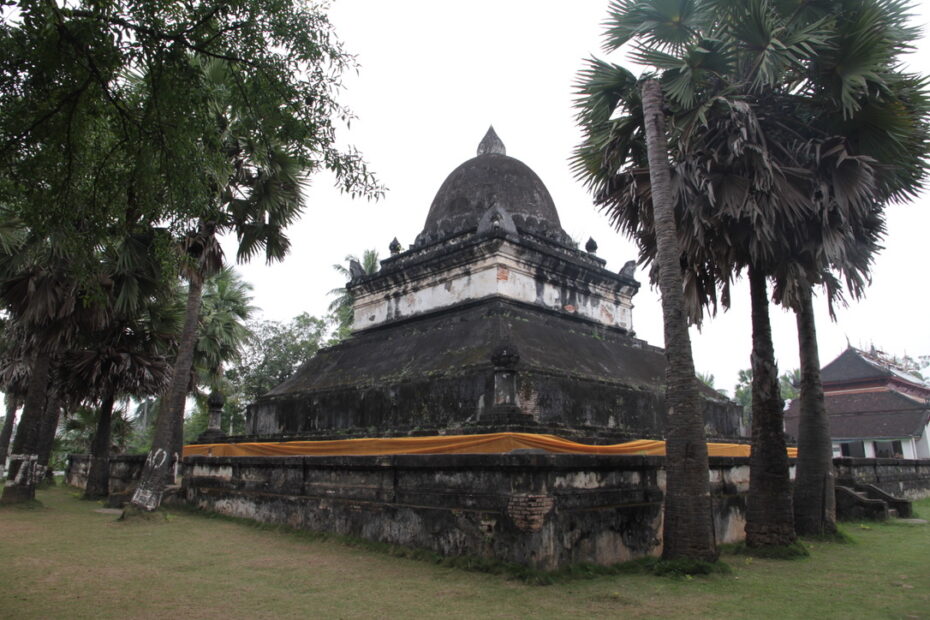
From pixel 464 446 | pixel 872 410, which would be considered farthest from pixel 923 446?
pixel 464 446

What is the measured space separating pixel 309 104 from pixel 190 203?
158cm

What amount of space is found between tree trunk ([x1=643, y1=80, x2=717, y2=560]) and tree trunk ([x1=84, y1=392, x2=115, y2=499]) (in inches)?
562

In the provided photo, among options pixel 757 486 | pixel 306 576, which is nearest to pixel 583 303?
pixel 757 486

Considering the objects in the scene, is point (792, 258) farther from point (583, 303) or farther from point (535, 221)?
point (535, 221)

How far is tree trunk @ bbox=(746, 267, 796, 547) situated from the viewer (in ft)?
28.4

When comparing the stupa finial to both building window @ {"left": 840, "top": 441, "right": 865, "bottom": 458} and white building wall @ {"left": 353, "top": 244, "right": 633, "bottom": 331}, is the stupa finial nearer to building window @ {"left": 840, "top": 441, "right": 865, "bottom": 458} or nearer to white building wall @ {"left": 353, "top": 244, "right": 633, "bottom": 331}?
white building wall @ {"left": 353, "top": 244, "right": 633, "bottom": 331}

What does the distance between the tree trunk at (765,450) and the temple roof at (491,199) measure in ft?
19.1

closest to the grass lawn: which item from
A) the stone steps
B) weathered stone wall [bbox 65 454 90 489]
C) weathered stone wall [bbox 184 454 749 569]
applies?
weathered stone wall [bbox 184 454 749 569]

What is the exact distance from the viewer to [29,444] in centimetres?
1367

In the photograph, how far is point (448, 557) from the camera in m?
7.80

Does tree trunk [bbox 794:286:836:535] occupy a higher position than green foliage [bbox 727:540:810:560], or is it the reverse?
tree trunk [bbox 794:286:836:535]

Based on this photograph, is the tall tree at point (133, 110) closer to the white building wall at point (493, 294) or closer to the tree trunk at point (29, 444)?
the white building wall at point (493, 294)

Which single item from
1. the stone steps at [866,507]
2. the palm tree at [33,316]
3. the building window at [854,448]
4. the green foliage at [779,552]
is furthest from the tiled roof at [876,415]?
the palm tree at [33,316]

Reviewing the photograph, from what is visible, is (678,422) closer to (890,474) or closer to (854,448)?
(890,474)
